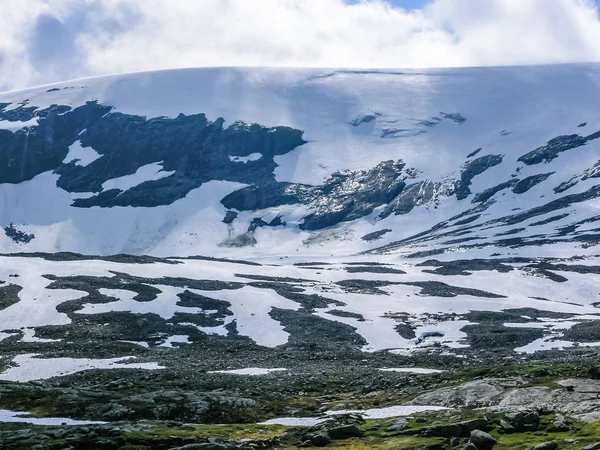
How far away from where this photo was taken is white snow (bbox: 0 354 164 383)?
6022 centimetres

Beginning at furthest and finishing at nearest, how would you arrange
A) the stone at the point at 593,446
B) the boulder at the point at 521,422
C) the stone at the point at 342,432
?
1. the stone at the point at 342,432
2. the boulder at the point at 521,422
3. the stone at the point at 593,446

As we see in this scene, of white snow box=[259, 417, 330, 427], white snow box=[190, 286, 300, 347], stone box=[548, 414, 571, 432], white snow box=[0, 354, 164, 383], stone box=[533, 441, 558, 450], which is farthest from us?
white snow box=[190, 286, 300, 347]

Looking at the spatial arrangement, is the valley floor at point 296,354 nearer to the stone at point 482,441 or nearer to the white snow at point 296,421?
the white snow at point 296,421

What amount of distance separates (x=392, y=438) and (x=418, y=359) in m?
37.3

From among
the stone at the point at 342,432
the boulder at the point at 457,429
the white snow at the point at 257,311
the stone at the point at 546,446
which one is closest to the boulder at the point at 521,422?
the boulder at the point at 457,429

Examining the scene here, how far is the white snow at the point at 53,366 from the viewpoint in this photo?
60.2 metres

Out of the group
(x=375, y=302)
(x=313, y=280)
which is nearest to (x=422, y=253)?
(x=313, y=280)

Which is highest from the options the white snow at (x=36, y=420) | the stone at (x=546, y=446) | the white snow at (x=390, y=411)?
the white snow at (x=36, y=420)

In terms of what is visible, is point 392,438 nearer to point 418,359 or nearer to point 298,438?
point 298,438

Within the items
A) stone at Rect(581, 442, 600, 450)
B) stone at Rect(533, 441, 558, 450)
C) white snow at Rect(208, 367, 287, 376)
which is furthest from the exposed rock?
white snow at Rect(208, 367, 287, 376)

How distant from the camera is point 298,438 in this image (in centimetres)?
3275

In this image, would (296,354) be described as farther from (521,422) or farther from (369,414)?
(521,422)

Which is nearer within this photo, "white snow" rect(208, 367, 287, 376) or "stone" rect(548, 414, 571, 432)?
"stone" rect(548, 414, 571, 432)

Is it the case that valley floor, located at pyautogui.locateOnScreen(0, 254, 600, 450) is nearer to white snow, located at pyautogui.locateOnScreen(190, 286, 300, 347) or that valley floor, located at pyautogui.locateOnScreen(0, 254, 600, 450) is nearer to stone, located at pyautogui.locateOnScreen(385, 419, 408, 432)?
stone, located at pyautogui.locateOnScreen(385, 419, 408, 432)
